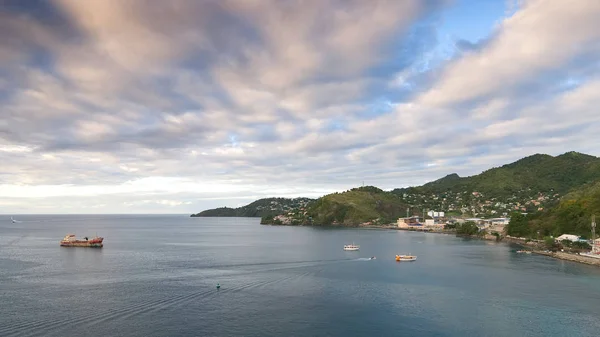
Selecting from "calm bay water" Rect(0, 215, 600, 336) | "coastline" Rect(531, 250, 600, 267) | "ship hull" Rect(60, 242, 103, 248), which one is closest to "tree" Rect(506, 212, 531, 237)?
"coastline" Rect(531, 250, 600, 267)

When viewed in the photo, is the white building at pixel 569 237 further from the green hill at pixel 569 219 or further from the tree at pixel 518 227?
the tree at pixel 518 227

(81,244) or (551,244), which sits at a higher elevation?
(81,244)

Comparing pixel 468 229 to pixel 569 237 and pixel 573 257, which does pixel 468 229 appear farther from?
pixel 573 257

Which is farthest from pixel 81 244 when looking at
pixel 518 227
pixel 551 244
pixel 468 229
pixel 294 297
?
pixel 468 229

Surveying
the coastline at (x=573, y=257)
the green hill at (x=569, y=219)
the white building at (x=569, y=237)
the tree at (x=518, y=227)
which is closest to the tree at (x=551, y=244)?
the white building at (x=569, y=237)

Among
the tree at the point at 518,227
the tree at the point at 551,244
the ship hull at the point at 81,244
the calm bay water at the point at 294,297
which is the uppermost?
the tree at the point at 518,227

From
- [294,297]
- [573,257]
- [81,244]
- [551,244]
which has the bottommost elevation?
[294,297]

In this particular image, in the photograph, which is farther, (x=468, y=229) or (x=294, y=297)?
(x=468, y=229)

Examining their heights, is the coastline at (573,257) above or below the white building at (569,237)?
below

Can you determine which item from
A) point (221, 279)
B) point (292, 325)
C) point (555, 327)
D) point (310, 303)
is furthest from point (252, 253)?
point (555, 327)
